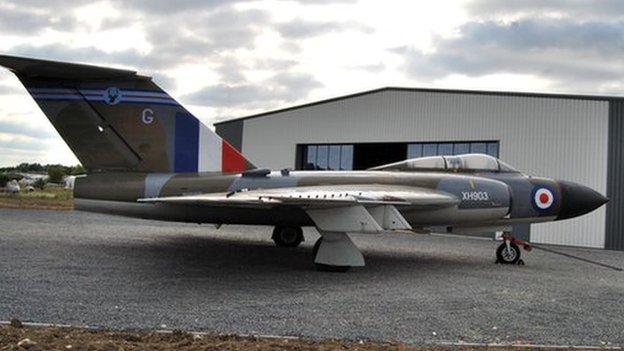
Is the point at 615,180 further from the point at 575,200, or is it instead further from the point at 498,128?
the point at 575,200

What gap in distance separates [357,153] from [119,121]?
18789 millimetres

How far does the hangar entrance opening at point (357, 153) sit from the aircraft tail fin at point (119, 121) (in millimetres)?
16391

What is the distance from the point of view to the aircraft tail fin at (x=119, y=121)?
485 inches

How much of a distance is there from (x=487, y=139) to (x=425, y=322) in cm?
1930

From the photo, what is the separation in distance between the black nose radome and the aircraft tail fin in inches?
318

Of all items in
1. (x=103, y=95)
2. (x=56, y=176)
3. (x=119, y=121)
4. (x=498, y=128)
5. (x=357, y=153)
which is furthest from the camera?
(x=56, y=176)

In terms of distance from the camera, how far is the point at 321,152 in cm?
3106

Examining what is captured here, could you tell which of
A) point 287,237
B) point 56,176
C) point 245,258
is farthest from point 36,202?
point 56,176

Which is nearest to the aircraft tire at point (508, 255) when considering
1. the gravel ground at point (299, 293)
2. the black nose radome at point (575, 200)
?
the gravel ground at point (299, 293)

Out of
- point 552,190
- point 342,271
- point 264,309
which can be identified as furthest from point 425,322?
point 552,190

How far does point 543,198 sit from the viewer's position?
1367 cm

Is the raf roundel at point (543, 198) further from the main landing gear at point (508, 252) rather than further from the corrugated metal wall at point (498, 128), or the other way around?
the corrugated metal wall at point (498, 128)

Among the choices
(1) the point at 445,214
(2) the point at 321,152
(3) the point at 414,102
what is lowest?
(1) the point at 445,214

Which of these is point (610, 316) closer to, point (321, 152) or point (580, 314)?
point (580, 314)
